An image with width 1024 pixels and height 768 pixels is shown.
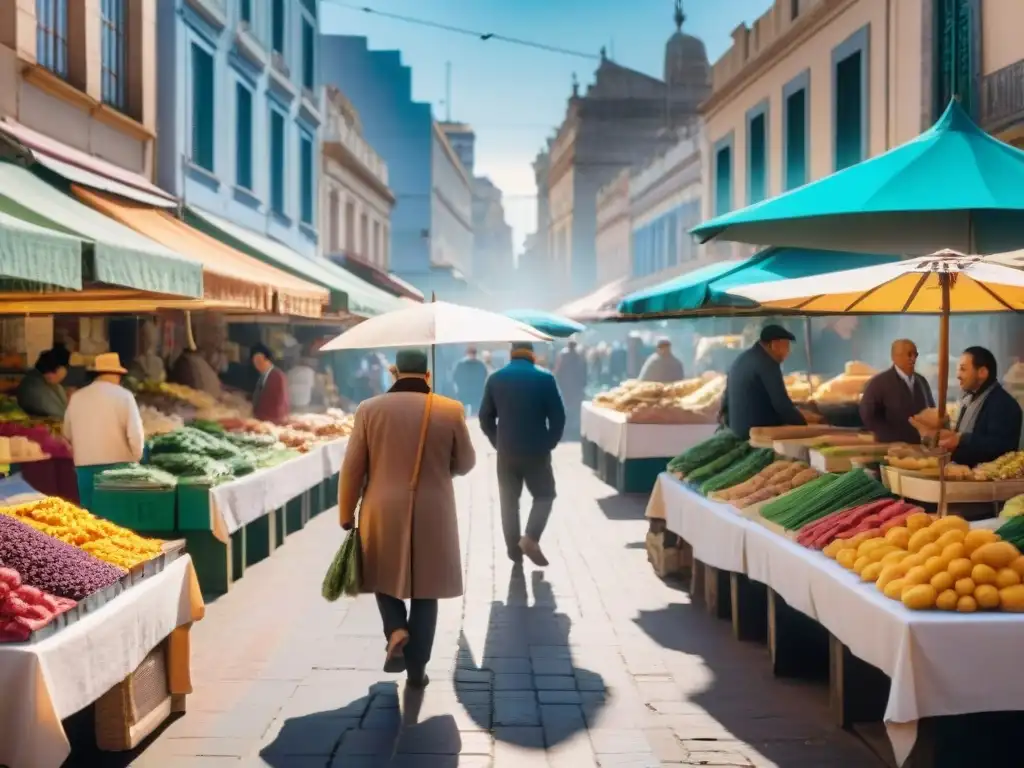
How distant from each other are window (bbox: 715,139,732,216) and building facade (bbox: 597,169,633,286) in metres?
16.9

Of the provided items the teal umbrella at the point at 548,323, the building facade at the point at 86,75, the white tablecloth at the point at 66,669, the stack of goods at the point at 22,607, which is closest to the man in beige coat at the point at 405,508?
the white tablecloth at the point at 66,669

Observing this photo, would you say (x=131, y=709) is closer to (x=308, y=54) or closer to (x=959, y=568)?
(x=959, y=568)

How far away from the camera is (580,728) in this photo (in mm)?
5914

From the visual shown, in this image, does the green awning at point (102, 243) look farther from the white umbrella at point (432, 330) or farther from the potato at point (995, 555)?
the potato at point (995, 555)

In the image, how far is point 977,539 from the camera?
17.7ft

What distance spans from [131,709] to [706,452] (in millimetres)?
5521

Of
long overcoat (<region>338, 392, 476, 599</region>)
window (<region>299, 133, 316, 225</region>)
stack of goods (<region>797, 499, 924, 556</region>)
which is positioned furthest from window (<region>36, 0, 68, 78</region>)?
window (<region>299, 133, 316, 225</region>)

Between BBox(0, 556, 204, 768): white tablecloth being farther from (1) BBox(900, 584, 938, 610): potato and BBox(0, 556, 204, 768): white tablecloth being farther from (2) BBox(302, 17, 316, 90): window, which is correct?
(2) BBox(302, 17, 316, 90): window

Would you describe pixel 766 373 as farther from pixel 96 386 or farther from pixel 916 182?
pixel 96 386

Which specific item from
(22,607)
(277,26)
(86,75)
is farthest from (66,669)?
(277,26)

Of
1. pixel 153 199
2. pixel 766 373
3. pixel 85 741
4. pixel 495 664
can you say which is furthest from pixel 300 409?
pixel 85 741

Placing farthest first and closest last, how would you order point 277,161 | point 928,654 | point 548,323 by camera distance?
point 277,161 → point 548,323 → point 928,654

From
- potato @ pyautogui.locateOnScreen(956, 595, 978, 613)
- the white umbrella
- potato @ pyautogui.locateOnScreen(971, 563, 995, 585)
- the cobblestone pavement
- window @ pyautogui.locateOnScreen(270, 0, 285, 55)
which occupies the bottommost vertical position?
the cobblestone pavement

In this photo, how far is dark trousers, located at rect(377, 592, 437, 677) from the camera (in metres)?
6.54
